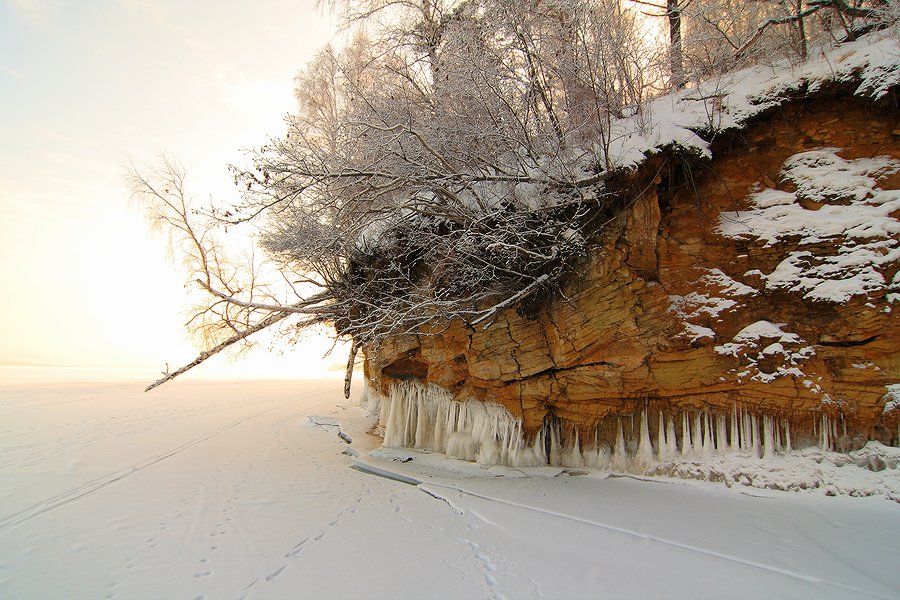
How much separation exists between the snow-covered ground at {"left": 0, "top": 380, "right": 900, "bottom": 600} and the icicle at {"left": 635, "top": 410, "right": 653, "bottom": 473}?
0.25 m

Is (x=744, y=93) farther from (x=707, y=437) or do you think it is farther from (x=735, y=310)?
(x=707, y=437)

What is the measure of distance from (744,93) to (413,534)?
7291 millimetres

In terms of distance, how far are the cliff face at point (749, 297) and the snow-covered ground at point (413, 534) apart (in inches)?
39.4

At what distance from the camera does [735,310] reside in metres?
5.50

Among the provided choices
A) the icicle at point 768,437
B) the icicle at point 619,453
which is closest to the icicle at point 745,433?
the icicle at point 768,437

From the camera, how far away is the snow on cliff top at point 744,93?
16.4ft

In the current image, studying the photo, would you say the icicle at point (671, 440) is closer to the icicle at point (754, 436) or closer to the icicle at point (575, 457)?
the icicle at point (754, 436)

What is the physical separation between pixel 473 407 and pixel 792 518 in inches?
184

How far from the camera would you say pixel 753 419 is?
17.0 feet

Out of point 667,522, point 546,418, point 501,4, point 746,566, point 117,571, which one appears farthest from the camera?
point 546,418

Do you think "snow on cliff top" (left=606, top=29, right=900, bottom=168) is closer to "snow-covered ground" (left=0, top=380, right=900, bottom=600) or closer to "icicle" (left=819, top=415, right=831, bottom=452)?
"icicle" (left=819, top=415, right=831, bottom=452)

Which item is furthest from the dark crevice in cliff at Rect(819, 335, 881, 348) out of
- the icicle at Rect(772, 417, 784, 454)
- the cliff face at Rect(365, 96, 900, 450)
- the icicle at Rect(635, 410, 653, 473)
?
the icicle at Rect(635, 410, 653, 473)

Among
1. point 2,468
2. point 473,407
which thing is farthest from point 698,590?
point 2,468

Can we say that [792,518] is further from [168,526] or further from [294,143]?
[294,143]
